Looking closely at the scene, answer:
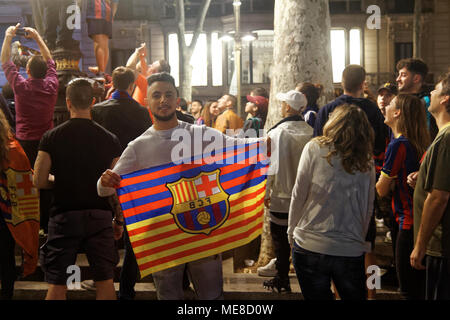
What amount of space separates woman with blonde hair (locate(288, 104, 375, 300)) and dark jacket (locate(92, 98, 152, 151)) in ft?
7.82

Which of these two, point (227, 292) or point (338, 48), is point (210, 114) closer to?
point (227, 292)

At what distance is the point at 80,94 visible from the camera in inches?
183

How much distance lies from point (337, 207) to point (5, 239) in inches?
124

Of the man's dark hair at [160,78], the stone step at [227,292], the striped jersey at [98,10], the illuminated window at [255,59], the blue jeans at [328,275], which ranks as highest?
the illuminated window at [255,59]

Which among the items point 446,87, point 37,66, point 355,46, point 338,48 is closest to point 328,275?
point 446,87

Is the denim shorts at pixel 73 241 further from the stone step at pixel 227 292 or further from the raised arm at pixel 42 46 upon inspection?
the raised arm at pixel 42 46

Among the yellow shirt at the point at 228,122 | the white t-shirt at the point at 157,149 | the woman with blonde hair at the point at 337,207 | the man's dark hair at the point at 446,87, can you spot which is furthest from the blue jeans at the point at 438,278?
the yellow shirt at the point at 228,122

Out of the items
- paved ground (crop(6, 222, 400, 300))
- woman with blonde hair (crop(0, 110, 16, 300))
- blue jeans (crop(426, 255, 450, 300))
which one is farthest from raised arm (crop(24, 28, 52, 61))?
blue jeans (crop(426, 255, 450, 300))

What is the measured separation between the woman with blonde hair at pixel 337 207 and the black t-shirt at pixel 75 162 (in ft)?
5.59

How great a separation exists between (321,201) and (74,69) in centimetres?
587

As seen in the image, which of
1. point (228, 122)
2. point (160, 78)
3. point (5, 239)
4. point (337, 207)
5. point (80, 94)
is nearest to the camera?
point (337, 207)

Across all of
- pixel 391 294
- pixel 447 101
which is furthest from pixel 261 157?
pixel 391 294

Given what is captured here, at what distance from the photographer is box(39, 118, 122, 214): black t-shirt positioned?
14.8ft

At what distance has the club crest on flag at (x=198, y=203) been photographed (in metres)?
4.30
